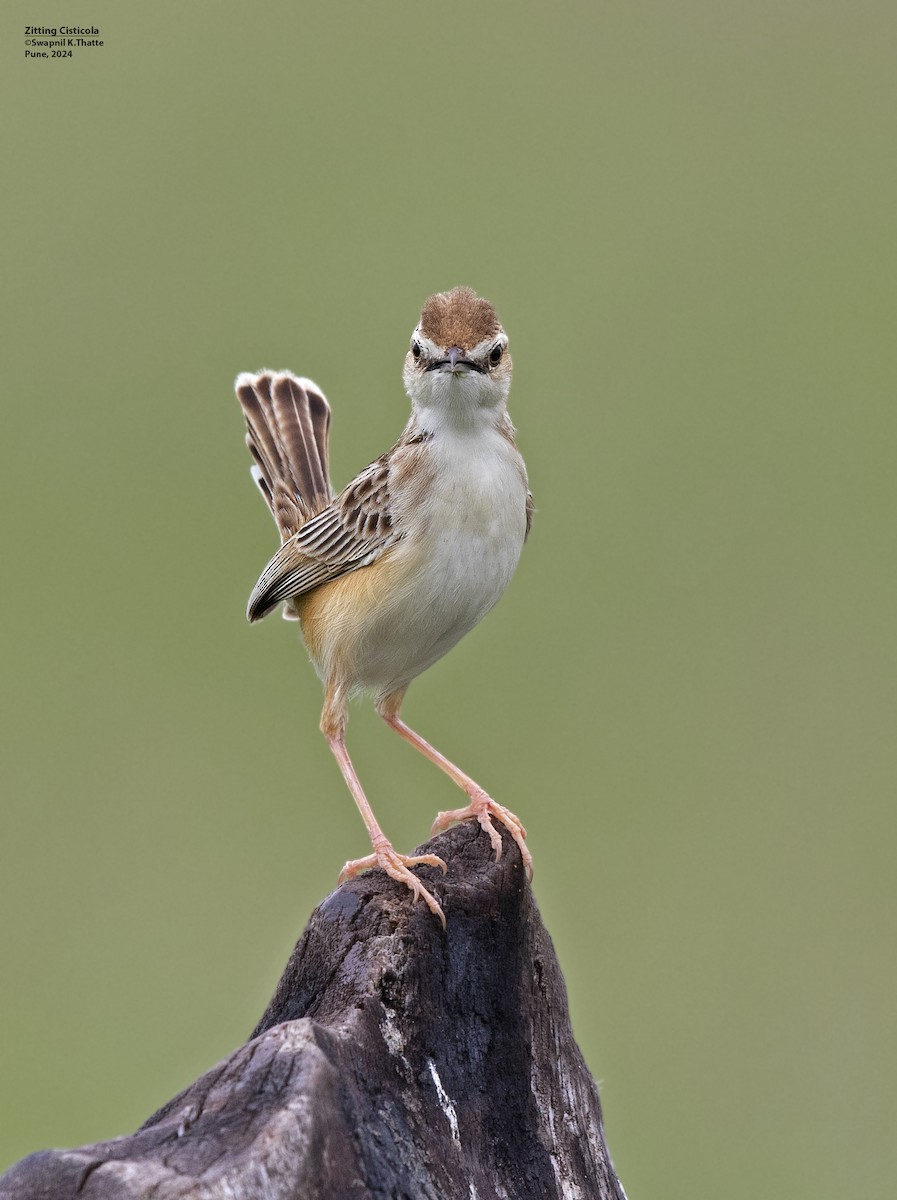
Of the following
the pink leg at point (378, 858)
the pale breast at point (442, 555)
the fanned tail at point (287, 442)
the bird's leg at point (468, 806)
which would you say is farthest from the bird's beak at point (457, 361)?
the fanned tail at point (287, 442)

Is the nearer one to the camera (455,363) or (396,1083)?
(396,1083)

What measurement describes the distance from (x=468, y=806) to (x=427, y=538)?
3.62 ft

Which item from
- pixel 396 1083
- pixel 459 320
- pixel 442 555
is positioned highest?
pixel 459 320

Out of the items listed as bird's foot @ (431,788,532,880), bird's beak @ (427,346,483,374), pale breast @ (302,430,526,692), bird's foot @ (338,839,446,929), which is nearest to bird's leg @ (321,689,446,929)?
bird's foot @ (338,839,446,929)

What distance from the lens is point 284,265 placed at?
16391mm

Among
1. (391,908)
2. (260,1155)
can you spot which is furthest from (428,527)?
(260,1155)

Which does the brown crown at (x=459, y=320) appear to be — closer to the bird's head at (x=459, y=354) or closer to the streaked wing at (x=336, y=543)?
the bird's head at (x=459, y=354)

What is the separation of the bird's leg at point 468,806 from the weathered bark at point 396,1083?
0.50ft

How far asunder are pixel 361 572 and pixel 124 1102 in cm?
515

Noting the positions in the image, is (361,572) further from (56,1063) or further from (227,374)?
(227,374)

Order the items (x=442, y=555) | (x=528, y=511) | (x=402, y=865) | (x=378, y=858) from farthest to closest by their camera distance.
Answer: (x=528, y=511) → (x=442, y=555) → (x=378, y=858) → (x=402, y=865)

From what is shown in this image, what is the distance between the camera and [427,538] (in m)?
6.39

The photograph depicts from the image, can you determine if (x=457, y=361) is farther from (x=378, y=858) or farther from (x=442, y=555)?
(x=378, y=858)

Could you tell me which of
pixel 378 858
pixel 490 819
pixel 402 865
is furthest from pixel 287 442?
pixel 402 865
